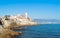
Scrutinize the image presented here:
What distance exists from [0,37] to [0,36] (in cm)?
83

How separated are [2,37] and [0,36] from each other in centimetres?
51

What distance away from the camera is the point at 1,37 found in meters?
40.8

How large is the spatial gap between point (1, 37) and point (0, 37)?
28.6 inches

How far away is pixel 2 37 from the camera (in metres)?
41.2

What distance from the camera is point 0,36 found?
1609 inches

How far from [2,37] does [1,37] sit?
46 centimetres

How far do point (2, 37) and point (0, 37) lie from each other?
1.18 metres

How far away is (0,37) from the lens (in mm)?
40062
